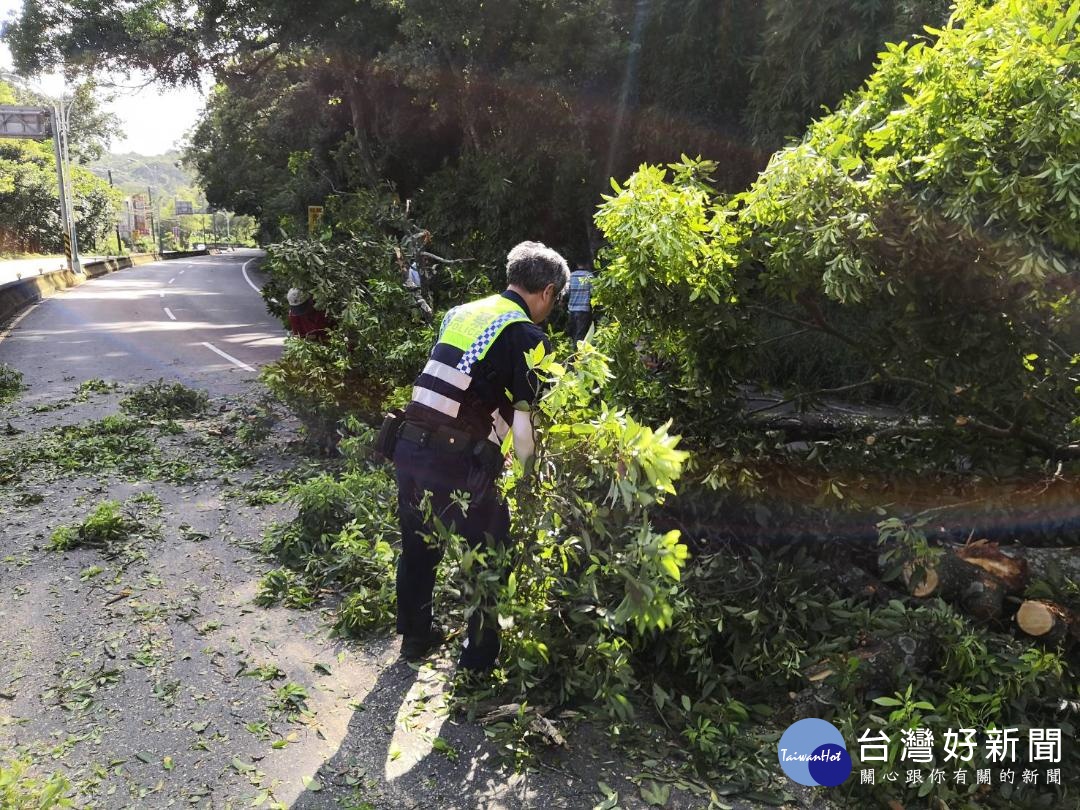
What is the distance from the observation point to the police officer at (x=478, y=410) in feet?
10.2

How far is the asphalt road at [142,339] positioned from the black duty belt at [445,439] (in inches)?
290

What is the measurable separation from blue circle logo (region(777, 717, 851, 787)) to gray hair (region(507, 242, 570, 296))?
2049mm

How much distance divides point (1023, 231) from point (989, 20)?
0.88 metres

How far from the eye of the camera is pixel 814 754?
2.89 m

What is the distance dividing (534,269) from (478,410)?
2.10 ft

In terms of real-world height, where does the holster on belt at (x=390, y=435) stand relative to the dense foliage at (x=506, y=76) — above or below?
below

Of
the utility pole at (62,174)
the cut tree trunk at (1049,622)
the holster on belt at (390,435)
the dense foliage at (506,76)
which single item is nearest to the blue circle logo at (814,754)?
the cut tree trunk at (1049,622)

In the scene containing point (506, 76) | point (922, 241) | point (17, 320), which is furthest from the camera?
point (17, 320)

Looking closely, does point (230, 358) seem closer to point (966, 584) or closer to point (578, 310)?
point (578, 310)

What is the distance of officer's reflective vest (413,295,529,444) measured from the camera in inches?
122

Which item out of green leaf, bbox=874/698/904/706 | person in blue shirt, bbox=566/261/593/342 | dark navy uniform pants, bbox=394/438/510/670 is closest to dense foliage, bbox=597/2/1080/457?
dark navy uniform pants, bbox=394/438/510/670

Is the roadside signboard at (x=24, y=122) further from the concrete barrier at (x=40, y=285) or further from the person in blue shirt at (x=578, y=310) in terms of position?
the person in blue shirt at (x=578, y=310)

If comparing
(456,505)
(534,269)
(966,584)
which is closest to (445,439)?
(456,505)

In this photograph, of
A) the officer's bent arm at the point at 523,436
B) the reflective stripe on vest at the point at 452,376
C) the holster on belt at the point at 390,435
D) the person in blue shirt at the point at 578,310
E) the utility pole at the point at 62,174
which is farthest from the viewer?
the utility pole at the point at 62,174
